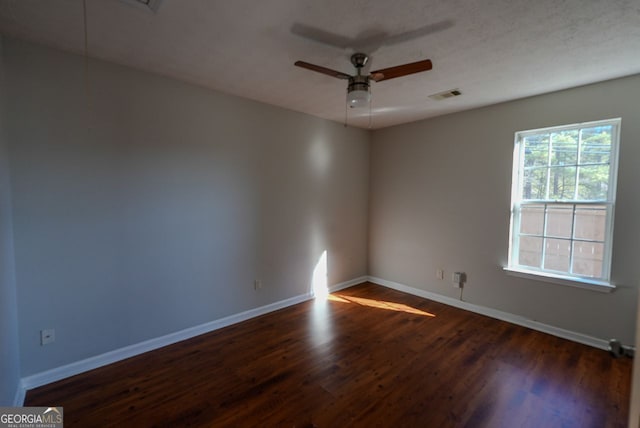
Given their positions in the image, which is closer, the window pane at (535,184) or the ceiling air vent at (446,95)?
the ceiling air vent at (446,95)

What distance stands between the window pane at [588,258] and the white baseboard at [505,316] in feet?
2.03

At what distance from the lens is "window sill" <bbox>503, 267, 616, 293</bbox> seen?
2.72 meters

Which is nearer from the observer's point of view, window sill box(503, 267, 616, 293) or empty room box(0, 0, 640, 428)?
empty room box(0, 0, 640, 428)

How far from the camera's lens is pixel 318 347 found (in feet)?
9.09

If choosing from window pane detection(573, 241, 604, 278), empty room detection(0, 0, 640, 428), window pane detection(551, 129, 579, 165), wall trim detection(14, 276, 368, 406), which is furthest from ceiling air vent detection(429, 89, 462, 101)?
wall trim detection(14, 276, 368, 406)

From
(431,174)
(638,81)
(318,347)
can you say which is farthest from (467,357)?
(638,81)

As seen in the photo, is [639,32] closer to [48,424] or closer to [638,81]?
[638,81]

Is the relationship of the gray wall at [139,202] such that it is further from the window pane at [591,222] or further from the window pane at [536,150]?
the window pane at [591,222]

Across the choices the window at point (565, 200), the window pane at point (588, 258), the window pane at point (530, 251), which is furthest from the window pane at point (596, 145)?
the window pane at point (530, 251)

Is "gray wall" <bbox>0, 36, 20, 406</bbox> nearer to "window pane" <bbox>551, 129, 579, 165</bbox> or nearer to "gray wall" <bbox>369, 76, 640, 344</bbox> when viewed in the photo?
"gray wall" <bbox>369, 76, 640, 344</bbox>

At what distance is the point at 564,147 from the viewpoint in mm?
2994

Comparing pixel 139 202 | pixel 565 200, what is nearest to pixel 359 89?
pixel 139 202

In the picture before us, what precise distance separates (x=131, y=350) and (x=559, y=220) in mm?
4354

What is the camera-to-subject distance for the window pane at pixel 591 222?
2.77m
